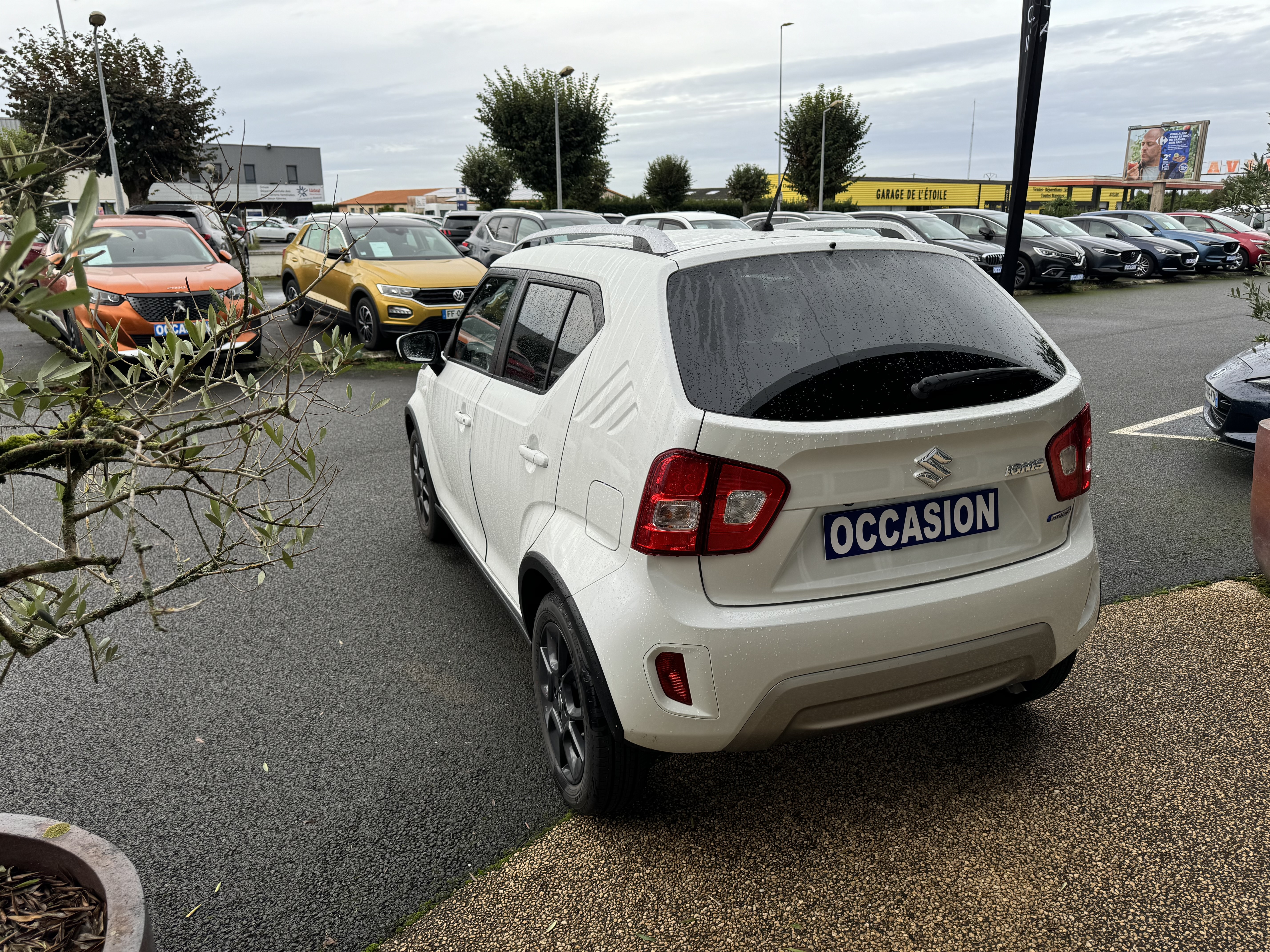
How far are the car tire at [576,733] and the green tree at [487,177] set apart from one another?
46871 millimetres

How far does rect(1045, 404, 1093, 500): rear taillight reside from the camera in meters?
2.63

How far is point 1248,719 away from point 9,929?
371cm

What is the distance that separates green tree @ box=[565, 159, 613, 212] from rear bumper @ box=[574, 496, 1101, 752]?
41495mm

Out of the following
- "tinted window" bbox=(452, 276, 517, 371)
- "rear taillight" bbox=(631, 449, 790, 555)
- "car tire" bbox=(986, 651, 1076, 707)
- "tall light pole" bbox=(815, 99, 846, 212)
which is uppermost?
"tall light pole" bbox=(815, 99, 846, 212)

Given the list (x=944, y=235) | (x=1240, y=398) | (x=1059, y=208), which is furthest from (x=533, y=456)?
(x=1059, y=208)

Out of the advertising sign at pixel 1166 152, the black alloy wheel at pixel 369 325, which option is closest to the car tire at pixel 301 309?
the black alloy wheel at pixel 369 325

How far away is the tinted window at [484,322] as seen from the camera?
12.4 feet

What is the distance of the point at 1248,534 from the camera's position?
17.0 ft

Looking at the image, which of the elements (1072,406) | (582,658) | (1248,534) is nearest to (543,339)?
(582,658)

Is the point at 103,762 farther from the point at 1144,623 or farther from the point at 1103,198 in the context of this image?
the point at 1103,198

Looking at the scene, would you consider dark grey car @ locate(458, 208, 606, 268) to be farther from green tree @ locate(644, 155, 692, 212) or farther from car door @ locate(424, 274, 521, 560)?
green tree @ locate(644, 155, 692, 212)

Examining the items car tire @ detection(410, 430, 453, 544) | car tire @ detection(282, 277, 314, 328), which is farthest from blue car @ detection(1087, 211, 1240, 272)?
car tire @ detection(410, 430, 453, 544)

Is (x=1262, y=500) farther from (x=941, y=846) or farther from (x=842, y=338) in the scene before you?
(x=842, y=338)

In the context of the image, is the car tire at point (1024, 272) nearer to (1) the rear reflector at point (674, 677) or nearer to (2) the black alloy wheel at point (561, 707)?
(2) the black alloy wheel at point (561, 707)
